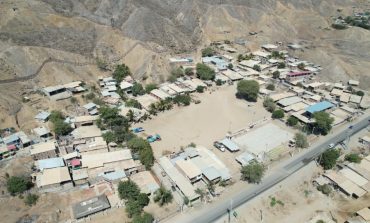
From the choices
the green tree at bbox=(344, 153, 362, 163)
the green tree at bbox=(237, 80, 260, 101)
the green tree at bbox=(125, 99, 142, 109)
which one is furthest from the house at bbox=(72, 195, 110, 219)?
the green tree at bbox=(237, 80, 260, 101)

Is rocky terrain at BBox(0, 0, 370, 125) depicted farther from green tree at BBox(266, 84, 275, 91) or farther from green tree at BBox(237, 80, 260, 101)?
green tree at BBox(237, 80, 260, 101)

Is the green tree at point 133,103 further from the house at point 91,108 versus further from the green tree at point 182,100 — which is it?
the green tree at point 182,100

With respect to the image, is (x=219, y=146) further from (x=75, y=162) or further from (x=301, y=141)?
(x=75, y=162)

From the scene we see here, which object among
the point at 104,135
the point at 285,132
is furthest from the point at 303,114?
the point at 104,135

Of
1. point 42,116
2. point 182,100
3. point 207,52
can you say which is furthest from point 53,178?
point 207,52

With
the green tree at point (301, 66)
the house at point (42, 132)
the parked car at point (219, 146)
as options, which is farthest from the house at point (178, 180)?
the green tree at point (301, 66)

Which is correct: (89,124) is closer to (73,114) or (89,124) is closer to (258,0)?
(73,114)

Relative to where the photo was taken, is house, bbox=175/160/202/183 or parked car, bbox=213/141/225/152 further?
parked car, bbox=213/141/225/152
